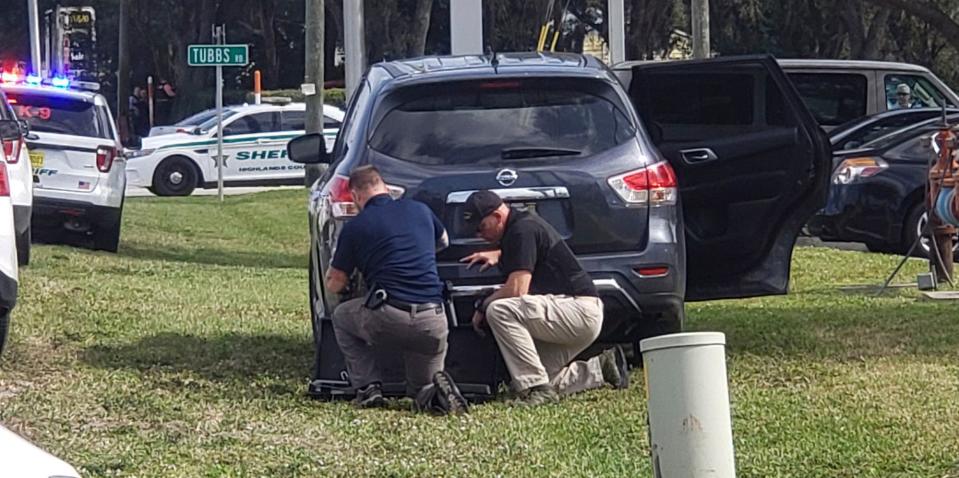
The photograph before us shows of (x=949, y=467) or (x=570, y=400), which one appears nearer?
(x=949, y=467)

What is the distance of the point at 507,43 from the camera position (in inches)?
1960

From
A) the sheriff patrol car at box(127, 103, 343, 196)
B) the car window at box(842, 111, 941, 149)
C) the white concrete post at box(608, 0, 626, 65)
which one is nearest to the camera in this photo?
the car window at box(842, 111, 941, 149)

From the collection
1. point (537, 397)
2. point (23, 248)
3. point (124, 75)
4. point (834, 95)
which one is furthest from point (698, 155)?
point (124, 75)

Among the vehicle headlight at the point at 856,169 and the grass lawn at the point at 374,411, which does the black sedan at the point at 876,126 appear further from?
the grass lawn at the point at 374,411

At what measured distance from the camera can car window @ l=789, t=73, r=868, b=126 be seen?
19297 millimetres

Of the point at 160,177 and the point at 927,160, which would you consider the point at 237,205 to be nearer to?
the point at 160,177

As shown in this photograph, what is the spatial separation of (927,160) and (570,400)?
8100 mm

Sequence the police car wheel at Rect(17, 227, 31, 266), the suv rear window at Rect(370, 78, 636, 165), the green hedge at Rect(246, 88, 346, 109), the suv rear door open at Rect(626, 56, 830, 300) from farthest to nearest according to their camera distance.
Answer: the green hedge at Rect(246, 88, 346, 109)
the police car wheel at Rect(17, 227, 31, 266)
the suv rear door open at Rect(626, 56, 830, 300)
the suv rear window at Rect(370, 78, 636, 165)

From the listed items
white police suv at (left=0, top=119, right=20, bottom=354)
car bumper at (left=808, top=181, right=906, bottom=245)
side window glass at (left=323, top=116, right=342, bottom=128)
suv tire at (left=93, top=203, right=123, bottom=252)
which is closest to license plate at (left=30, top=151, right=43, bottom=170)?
suv tire at (left=93, top=203, right=123, bottom=252)

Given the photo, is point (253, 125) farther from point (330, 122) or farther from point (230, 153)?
point (330, 122)

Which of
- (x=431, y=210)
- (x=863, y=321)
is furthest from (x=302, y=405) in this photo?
(x=863, y=321)

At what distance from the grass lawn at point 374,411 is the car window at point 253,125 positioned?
16.8 m

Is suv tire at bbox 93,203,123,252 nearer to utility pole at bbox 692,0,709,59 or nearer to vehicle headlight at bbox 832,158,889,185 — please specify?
vehicle headlight at bbox 832,158,889,185

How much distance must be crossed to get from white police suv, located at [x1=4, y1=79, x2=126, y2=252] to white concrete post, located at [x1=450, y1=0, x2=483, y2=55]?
3632 mm
